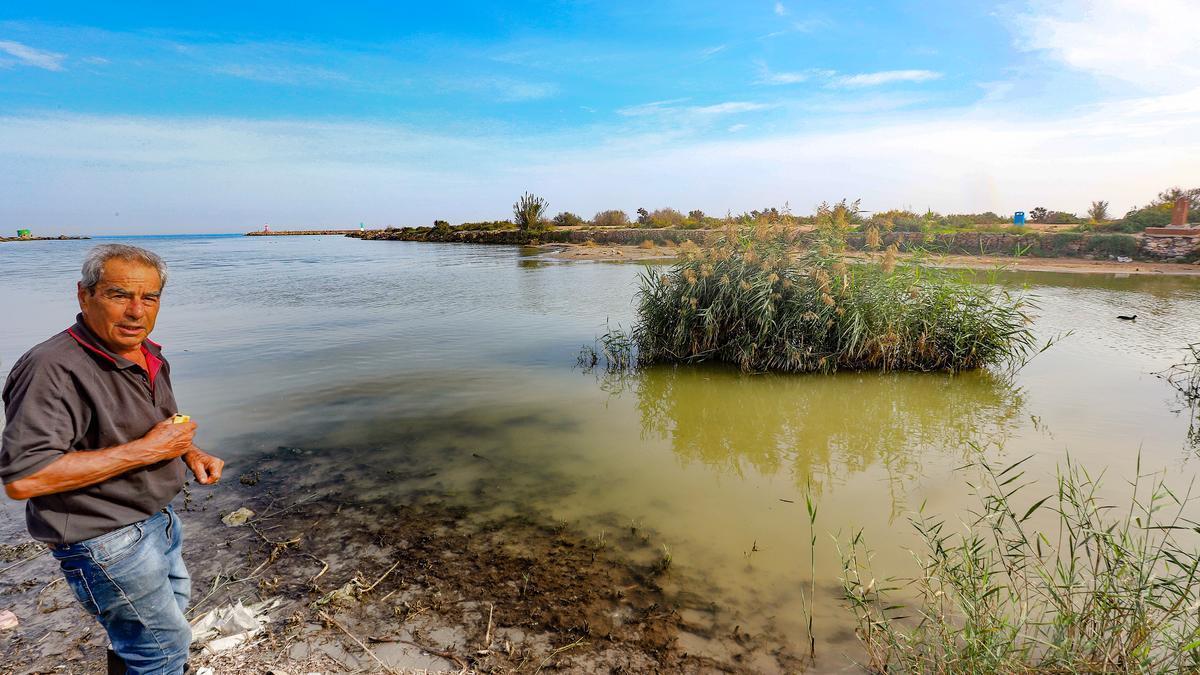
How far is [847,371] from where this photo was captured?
8.64m

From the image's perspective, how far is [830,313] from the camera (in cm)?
830

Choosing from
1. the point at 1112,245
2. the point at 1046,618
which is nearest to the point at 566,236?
the point at 1112,245

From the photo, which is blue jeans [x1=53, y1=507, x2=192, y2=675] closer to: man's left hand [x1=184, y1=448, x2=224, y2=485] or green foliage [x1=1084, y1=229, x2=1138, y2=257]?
man's left hand [x1=184, y1=448, x2=224, y2=485]

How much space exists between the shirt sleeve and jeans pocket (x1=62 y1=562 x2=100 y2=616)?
38 cm

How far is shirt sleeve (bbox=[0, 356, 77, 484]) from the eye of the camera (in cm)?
172

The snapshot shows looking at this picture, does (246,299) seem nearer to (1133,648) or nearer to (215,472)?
(215,472)

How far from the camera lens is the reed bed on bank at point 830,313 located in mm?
8336

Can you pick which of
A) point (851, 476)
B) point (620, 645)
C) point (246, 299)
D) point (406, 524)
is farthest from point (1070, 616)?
point (246, 299)

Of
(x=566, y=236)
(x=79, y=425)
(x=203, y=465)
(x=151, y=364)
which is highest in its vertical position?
(x=566, y=236)

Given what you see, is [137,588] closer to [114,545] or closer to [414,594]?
[114,545]

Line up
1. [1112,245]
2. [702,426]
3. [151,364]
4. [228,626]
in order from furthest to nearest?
[1112,245] < [702,426] < [228,626] < [151,364]

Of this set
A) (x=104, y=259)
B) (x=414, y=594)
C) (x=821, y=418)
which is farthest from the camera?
(x=821, y=418)

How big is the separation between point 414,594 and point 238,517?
1810mm

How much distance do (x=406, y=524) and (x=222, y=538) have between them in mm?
1201
